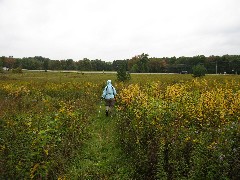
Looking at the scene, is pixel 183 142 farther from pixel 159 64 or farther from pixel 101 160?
pixel 159 64

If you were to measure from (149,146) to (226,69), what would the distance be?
3271 inches

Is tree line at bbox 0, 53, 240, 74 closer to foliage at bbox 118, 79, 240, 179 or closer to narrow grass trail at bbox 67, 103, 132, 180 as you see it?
narrow grass trail at bbox 67, 103, 132, 180

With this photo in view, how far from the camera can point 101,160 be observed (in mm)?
8703

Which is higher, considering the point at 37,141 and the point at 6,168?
the point at 37,141

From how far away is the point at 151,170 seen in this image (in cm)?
681

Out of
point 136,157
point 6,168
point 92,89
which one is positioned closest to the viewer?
point 6,168

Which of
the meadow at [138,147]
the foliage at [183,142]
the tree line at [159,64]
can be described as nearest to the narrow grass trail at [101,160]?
the meadow at [138,147]

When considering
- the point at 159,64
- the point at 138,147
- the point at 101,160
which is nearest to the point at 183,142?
the point at 138,147

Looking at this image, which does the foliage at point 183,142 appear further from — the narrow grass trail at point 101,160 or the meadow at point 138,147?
the narrow grass trail at point 101,160

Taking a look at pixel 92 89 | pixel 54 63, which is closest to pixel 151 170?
pixel 92 89

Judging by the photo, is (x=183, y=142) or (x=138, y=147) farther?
(x=138, y=147)

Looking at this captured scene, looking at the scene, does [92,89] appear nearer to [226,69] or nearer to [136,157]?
[136,157]

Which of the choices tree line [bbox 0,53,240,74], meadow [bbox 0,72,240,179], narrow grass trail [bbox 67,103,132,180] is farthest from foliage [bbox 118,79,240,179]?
tree line [bbox 0,53,240,74]

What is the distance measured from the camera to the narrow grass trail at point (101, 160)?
24.4 feet
